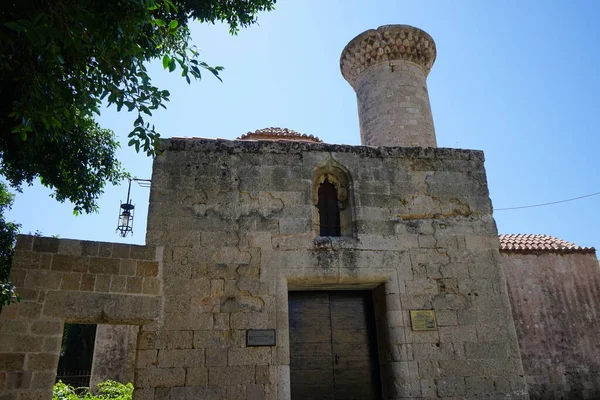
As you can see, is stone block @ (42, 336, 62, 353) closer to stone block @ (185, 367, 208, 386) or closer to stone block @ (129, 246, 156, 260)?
stone block @ (129, 246, 156, 260)

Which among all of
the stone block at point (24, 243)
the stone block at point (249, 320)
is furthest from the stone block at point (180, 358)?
the stone block at point (24, 243)

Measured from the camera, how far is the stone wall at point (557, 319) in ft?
28.2

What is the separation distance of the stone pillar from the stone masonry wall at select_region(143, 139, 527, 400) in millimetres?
6573

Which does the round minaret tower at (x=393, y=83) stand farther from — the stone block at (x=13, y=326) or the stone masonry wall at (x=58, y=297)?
the stone block at (x=13, y=326)

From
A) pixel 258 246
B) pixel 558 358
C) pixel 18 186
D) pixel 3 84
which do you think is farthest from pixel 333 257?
pixel 18 186

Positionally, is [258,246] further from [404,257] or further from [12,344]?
[12,344]

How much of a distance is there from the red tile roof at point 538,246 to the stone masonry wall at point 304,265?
13.5 ft

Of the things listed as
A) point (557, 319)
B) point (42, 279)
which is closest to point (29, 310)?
point (42, 279)

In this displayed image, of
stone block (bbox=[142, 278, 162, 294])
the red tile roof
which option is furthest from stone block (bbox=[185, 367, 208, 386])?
the red tile roof

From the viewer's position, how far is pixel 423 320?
530cm

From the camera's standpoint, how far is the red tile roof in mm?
9453

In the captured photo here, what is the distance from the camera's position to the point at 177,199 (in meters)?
5.39

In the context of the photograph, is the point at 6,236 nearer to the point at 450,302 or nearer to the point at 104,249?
→ the point at 104,249

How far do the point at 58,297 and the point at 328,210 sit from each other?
3.27 meters
